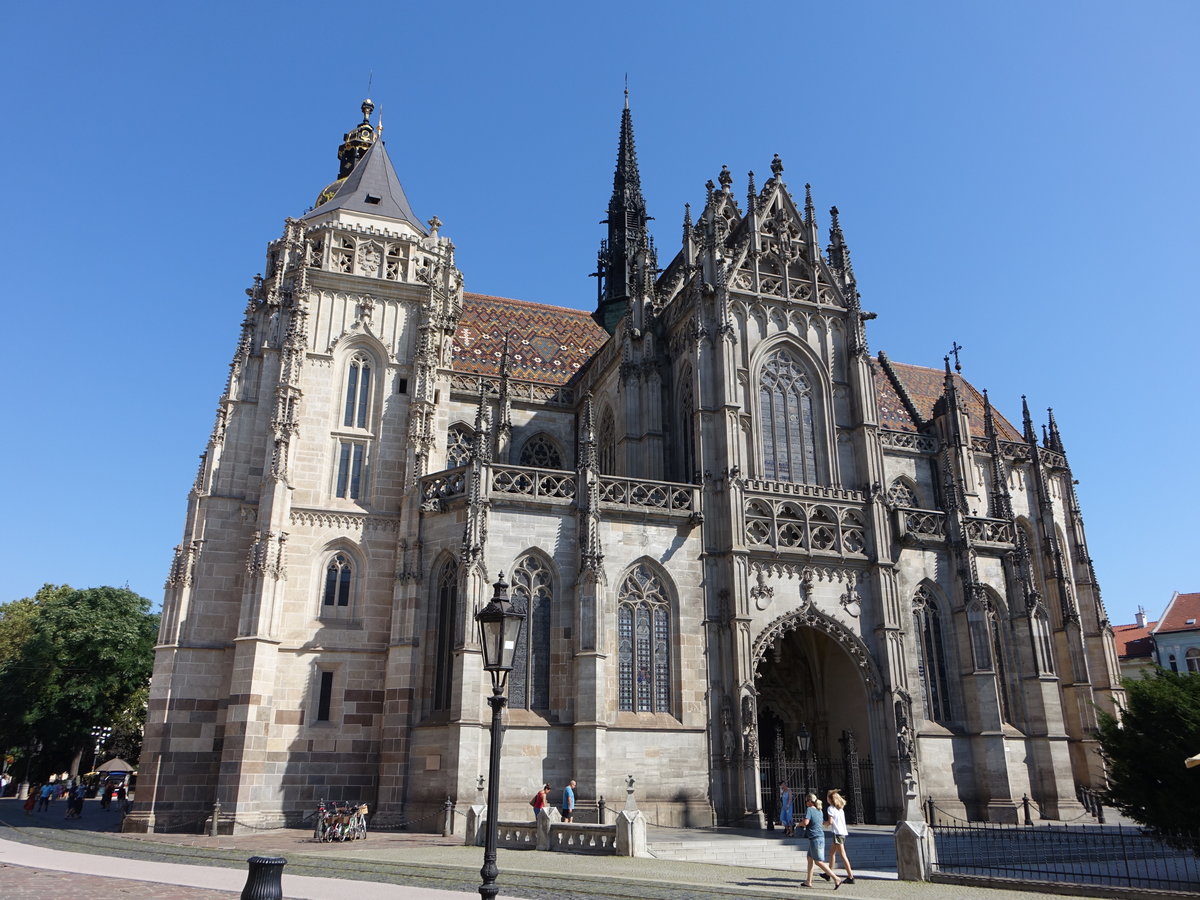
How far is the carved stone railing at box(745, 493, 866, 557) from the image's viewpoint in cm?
2753

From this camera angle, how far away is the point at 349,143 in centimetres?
5331

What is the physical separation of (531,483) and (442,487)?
9.66 ft

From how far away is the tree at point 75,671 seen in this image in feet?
154

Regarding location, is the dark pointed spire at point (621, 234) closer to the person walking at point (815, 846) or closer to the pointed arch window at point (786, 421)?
the pointed arch window at point (786, 421)

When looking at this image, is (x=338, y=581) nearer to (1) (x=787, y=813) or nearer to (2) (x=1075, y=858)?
(1) (x=787, y=813)

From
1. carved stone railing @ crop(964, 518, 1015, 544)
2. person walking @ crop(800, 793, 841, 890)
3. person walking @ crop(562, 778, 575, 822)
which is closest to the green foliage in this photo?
person walking @ crop(800, 793, 841, 890)

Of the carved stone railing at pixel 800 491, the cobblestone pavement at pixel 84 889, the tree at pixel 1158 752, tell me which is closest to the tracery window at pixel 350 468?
the carved stone railing at pixel 800 491

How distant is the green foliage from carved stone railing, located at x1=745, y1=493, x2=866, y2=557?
33.2ft

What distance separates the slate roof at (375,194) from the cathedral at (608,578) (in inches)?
14.0

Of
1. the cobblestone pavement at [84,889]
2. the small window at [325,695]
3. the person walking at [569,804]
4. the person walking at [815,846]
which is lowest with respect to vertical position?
the cobblestone pavement at [84,889]

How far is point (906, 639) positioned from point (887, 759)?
3.64m

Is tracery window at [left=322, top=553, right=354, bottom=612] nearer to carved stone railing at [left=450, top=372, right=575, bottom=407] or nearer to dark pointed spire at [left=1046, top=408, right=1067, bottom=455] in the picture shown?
carved stone railing at [left=450, top=372, right=575, bottom=407]

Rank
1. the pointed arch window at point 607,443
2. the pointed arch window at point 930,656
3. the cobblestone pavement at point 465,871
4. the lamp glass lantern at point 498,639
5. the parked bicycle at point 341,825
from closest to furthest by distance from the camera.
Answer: the lamp glass lantern at point 498,639, the cobblestone pavement at point 465,871, the parked bicycle at point 341,825, the pointed arch window at point 930,656, the pointed arch window at point 607,443

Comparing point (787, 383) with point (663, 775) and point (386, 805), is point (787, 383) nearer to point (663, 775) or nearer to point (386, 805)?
point (663, 775)
